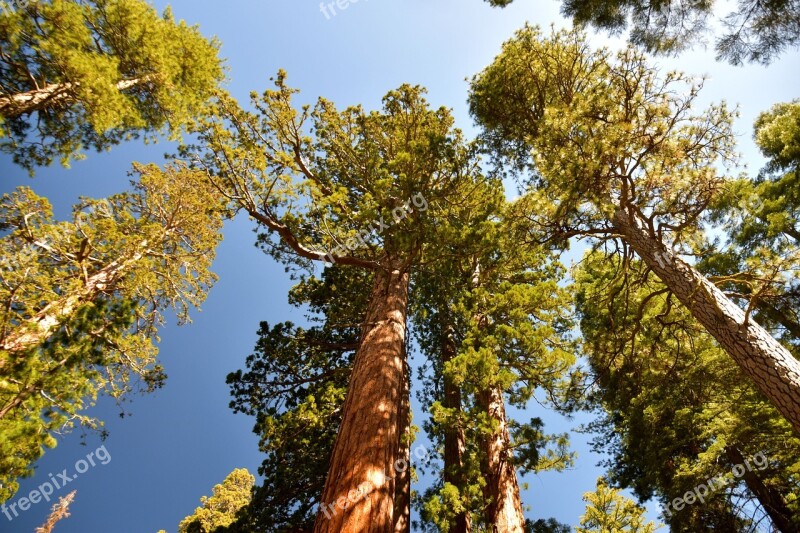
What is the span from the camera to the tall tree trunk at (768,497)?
705 cm

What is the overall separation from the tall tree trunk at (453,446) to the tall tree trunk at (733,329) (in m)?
3.41

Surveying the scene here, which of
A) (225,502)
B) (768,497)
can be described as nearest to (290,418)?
A: (768,497)

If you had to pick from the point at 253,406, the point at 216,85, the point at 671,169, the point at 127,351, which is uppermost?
the point at 216,85

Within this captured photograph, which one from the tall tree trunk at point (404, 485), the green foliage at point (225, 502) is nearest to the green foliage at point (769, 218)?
the tall tree trunk at point (404, 485)

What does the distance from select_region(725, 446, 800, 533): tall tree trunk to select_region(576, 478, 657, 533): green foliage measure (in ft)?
13.0

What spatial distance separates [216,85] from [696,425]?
52.2 feet

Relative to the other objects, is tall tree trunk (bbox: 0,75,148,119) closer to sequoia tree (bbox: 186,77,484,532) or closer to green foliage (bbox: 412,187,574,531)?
sequoia tree (bbox: 186,77,484,532)

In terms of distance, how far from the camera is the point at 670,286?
519 cm

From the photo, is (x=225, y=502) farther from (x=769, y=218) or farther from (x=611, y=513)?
(x=769, y=218)

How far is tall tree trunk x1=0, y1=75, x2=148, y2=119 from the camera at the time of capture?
252 inches

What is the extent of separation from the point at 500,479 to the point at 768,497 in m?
6.88

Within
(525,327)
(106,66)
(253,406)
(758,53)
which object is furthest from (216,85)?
(758,53)

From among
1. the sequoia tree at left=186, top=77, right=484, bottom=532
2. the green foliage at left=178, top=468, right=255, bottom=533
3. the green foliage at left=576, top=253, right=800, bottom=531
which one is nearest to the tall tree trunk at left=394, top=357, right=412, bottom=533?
the sequoia tree at left=186, top=77, right=484, bottom=532

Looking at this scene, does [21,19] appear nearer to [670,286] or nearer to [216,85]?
[216,85]
